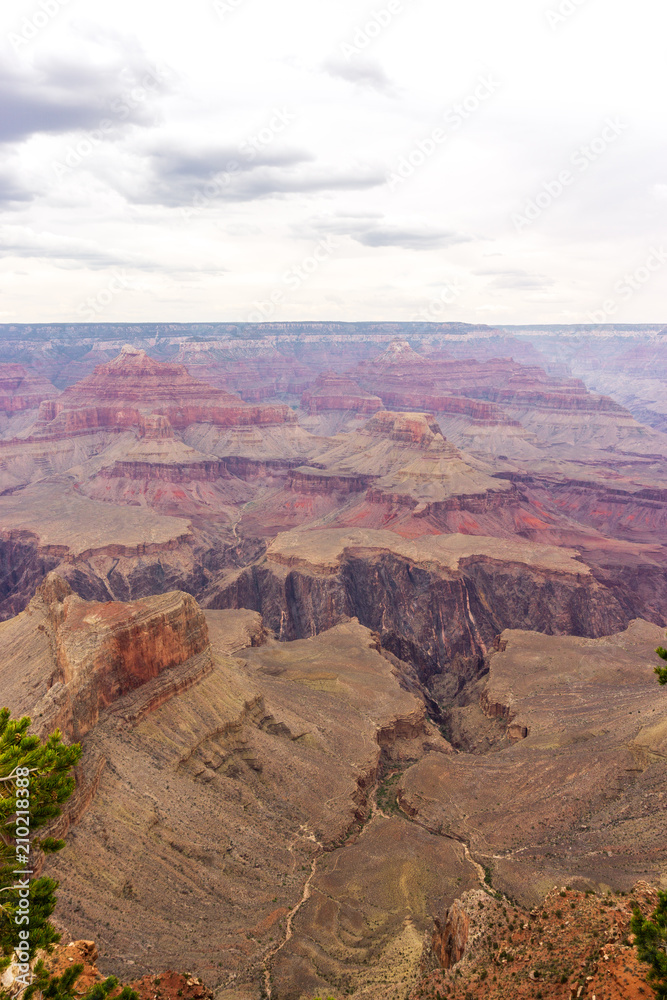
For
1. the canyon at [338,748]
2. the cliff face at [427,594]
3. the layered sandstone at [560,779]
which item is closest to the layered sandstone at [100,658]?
the canyon at [338,748]

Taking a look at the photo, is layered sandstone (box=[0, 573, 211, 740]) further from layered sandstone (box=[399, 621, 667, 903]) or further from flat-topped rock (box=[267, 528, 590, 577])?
flat-topped rock (box=[267, 528, 590, 577])

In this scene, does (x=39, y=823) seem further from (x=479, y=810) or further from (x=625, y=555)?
(x=625, y=555)

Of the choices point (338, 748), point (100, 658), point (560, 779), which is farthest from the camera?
point (338, 748)

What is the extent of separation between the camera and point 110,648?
49.1 m

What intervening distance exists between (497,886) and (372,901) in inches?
346

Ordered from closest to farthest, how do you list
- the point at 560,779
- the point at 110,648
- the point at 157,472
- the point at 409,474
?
the point at 110,648 → the point at 560,779 → the point at 409,474 → the point at 157,472

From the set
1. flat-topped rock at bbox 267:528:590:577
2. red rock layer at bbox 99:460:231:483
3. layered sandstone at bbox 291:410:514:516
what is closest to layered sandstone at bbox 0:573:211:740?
flat-topped rock at bbox 267:528:590:577

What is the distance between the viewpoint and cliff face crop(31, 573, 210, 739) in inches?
1729

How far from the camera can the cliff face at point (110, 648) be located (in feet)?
144

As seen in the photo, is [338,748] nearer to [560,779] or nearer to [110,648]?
[560,779]

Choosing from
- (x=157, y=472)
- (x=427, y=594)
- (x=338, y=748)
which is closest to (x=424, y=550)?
(x=427, y=594)

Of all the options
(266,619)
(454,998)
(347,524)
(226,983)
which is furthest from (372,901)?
(347,524)

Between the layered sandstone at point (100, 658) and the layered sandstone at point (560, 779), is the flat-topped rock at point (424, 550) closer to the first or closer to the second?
the layered sandstone at point (560, 779)

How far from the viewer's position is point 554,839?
47.2m
